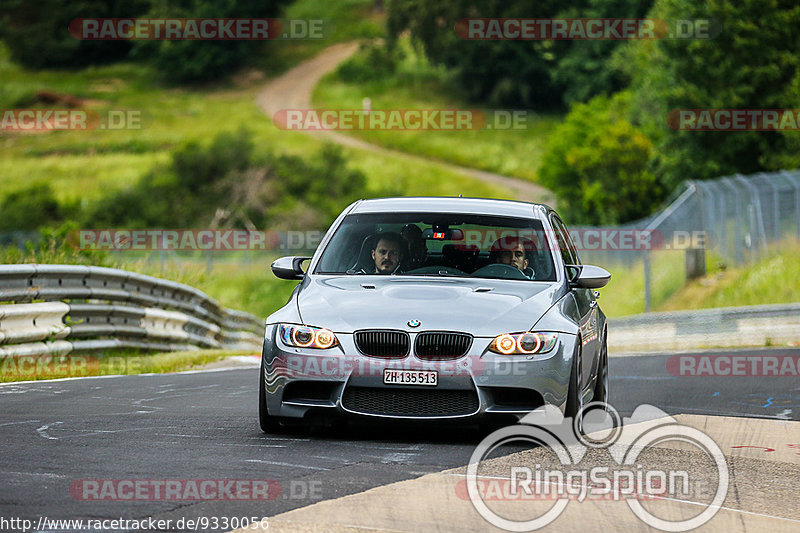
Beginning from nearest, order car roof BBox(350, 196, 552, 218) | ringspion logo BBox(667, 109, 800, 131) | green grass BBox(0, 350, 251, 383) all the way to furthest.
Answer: car roof BBox(350, 196, 552, 218) < green grass BBox(0, 350, 251, 383) < ringspion logo BBox(667, 109, 800, 131)

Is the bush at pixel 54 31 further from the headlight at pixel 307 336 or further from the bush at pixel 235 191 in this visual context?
the headlight at pixel 307 336

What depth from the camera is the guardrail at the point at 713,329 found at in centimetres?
2348

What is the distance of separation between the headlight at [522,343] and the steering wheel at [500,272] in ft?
3.69

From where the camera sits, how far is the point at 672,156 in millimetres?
54562

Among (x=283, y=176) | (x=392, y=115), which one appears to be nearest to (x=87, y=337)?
(x=283, y=176)

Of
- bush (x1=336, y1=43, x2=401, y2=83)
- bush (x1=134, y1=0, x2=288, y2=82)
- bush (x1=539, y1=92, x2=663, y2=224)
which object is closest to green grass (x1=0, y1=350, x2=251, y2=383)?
bush (x1=539, y1=92, x2=663, y2=224)

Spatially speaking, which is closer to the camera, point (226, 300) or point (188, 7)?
point (226, 300)

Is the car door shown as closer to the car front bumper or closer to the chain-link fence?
the car front bumper

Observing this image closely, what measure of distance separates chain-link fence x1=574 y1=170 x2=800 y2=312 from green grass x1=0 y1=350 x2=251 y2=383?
1401 cm

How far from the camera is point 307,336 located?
8953 mm

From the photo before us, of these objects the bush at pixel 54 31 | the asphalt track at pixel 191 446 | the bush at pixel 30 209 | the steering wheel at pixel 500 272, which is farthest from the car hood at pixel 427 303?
the bush at pixel 54 31

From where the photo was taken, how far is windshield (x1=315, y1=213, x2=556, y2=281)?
10148 millimetres

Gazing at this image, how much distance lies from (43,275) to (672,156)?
1661 inches

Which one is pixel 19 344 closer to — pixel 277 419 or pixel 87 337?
pixel 87 337
